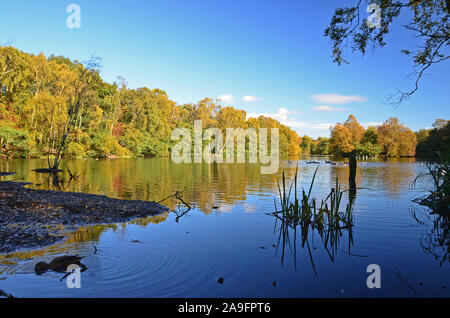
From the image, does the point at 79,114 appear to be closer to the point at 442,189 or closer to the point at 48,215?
the point at 48,215

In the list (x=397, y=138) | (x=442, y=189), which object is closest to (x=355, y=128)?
(x=397, y=138)

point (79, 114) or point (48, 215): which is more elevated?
point (79, 114)

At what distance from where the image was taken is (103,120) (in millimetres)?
71625

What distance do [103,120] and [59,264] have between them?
7132cm

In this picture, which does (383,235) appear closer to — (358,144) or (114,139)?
(114,139)

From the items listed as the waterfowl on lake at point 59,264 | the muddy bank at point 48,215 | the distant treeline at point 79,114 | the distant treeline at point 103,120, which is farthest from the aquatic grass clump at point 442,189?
the distant treeline at point 79,114

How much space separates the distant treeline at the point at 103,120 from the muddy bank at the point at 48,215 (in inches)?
617

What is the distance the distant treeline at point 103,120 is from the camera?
52188 mm

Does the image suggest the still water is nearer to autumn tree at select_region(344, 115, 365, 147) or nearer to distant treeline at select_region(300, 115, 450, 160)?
distant treeline at select_region(300, 115, 450, 160)

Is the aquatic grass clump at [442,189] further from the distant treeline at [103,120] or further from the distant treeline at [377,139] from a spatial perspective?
the distant treeline at [377,139]

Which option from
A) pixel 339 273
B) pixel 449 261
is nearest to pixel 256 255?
pixel 339 273

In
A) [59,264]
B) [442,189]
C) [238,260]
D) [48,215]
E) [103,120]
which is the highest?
[103,120]
